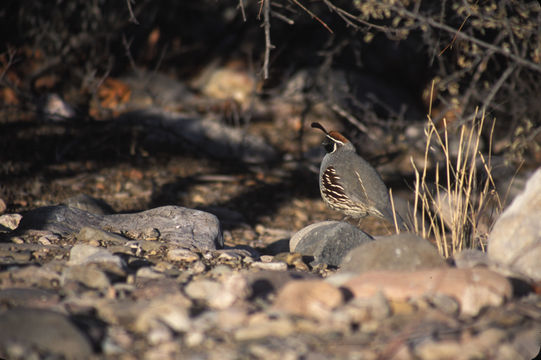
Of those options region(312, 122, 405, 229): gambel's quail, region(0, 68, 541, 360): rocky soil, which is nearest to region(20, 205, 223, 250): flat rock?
region(0, 68, 541, 360): rocky soil

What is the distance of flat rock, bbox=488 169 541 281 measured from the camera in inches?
131

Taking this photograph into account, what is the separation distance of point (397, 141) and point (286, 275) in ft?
15.3

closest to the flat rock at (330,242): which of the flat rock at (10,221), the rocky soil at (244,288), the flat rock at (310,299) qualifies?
the rocky soil at (244,288)

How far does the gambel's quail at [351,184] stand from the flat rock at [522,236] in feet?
5.63

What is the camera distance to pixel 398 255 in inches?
134

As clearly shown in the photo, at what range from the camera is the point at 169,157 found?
7.80 metres

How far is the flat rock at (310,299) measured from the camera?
2.69 metres

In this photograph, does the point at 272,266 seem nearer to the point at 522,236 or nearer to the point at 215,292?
the point at 215,292

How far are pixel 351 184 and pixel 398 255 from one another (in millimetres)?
2205

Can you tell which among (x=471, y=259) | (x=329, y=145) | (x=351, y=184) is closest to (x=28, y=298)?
(x=471, y=259)

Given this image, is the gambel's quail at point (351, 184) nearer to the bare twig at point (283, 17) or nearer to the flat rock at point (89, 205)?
the bare twig at point (283, 17)

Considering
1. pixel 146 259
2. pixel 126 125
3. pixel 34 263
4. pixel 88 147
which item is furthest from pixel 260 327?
pixel 88 147

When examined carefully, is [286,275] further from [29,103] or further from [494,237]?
[29,103]

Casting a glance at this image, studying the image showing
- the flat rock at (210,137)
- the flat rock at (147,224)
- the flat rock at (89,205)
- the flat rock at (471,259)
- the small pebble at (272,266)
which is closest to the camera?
the flat rock at (471,259)
